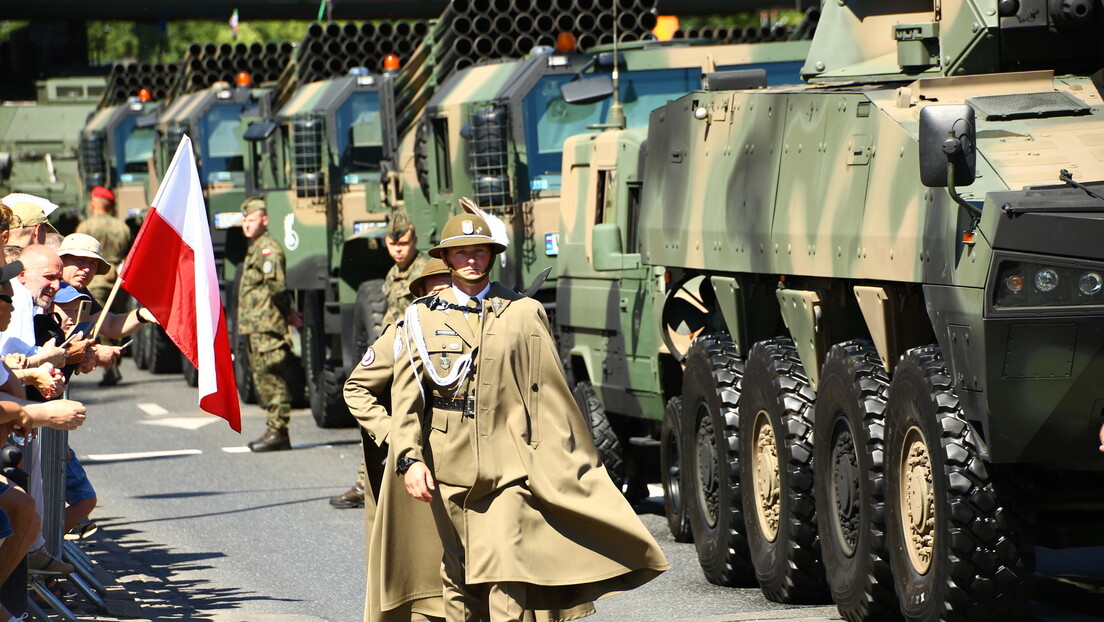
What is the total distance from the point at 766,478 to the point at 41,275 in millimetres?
3353

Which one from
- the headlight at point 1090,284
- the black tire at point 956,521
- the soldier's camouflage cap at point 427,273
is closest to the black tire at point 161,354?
the soldier's camouflage cap at point 427,273

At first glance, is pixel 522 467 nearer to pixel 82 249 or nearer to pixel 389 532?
pixel 389 532

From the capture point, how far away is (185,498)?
45.8ft

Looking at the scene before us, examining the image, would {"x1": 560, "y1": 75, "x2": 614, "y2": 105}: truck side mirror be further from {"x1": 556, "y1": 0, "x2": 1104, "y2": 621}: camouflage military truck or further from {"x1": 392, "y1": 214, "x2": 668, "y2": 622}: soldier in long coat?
{"x1": 392, "y1": 214, "x2": 668, "y2": 622}: soldier in long coat

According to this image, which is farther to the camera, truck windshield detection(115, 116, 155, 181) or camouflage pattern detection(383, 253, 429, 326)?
truck windshield detection(115, 116, 155, 181)

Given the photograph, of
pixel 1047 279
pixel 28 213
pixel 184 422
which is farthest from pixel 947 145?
pixel 184 422

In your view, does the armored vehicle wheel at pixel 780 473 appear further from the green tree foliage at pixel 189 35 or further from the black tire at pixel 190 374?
the green tree foliage at pixel 189 35

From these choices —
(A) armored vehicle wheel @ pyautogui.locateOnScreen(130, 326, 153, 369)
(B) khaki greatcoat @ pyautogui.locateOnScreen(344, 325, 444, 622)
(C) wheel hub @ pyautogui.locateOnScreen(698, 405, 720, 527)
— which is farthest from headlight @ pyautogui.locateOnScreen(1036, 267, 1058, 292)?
(A) armored vehicle wheel @ pyautogui.locateOnScreen(130, 326, 153, 369)

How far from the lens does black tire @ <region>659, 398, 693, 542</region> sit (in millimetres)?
11320

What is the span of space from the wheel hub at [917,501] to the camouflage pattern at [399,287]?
505 centimetres

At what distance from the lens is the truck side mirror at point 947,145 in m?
7.41

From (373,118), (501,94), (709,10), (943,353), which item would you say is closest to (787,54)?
(501,94)

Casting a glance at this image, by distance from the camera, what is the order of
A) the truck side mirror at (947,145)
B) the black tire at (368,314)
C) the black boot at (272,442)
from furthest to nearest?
the black boot at (272,442) < the black tire at (368,314) < the truck side mirror at (947,145)

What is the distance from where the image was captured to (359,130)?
19.0m
